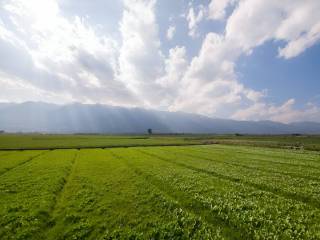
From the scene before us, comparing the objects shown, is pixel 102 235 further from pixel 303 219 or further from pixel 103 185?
pixel 303 219

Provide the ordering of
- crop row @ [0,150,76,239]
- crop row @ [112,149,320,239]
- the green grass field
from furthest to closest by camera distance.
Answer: crop row @ [0,150,76,239]
the green grass field
crop row @ [112,149,320,239]

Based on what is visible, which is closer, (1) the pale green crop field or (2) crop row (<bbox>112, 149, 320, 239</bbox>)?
(2) crop row (<bbox>112, 149, 320, 239</bbox>)

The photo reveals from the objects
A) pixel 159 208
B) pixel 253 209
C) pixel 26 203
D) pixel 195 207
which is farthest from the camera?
pixel 26 203

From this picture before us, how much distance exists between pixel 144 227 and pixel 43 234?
6801 mm

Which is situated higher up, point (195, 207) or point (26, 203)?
point (26, 203)

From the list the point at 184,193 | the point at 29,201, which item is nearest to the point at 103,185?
the point at 29,201

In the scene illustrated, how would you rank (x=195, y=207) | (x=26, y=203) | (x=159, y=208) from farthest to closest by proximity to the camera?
(x=26, y=203) → (x=195, y=207) → (x=159, y=208)

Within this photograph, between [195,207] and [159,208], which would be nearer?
[159,208]

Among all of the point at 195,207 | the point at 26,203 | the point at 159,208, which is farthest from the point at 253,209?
the point at 26,203

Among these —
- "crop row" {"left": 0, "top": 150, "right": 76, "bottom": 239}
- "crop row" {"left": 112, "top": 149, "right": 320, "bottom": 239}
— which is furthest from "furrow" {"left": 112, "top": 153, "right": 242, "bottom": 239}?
"crop row" {"left": 0, "top": 150, "right": 76, "bottom": 239}

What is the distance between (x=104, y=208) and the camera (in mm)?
16781

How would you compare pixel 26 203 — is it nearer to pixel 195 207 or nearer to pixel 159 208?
pixel 159 208

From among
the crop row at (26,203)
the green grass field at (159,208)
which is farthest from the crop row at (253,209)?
the crop row at (26,203)

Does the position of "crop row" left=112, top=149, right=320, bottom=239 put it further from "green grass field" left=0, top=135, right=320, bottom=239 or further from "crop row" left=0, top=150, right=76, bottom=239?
"crop row" left=0, top=150, right=76, bottom=239
